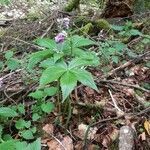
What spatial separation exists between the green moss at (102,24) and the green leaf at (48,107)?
69.6 inches

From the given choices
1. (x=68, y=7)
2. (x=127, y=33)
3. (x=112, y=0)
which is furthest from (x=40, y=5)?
(x=127, y=33)

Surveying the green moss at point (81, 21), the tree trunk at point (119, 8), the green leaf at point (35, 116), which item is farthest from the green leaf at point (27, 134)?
the tree trunk at point (119, 8)

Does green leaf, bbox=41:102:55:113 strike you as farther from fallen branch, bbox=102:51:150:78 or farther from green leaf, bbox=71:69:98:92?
fallen branch, bbox=102:51:150:78

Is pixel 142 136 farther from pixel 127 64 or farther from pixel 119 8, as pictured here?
pixel 119 8

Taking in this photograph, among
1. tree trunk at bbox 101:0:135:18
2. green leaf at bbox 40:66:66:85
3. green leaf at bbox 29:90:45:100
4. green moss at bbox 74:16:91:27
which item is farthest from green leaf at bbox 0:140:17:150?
tree trunk at bbox 101:0:135:18

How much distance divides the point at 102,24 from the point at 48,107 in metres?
1.87

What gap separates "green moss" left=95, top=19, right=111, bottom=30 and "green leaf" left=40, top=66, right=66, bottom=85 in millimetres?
2018

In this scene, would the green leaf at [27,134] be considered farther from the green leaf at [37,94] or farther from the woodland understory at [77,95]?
the green leaf at [37,94]

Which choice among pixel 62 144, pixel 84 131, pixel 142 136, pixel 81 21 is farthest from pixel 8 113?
pixel 81 21

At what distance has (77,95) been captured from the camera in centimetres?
293

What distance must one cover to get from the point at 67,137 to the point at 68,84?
591 mm

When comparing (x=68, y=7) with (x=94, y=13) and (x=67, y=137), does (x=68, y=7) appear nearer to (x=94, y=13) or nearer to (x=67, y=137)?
(x=94, y=13)

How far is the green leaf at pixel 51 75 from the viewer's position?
2.25m

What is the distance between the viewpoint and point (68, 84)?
2195mm
